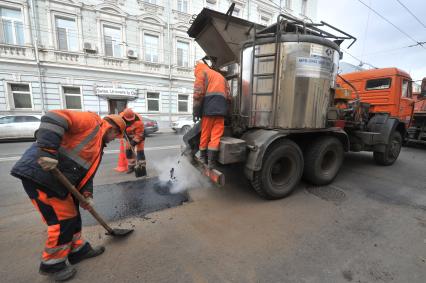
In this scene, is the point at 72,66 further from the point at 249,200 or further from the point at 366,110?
the point at 366,110

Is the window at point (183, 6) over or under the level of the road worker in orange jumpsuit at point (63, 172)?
over

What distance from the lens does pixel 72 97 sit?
1245 centimetres

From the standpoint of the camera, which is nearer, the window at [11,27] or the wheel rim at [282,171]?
the wheel rim at [282,171]

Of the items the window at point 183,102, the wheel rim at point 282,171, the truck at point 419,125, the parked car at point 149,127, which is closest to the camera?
the wheel rim at point 282,171

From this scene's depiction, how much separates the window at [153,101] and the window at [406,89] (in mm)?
13497

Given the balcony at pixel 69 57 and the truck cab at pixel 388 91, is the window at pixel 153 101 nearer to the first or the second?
the balcony at pixel 69 57

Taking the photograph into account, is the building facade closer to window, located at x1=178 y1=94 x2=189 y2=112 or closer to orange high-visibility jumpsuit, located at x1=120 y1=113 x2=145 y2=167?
window, located at x1=178 y1=94 x2=189 y2=112

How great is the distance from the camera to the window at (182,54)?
15.5 m

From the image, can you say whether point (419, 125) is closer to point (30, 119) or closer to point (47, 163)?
point (47, 163)

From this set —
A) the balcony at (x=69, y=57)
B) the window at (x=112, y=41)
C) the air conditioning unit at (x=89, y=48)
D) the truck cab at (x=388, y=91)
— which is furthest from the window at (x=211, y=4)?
the truck cab at (x=388, y=91)

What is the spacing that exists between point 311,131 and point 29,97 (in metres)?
14.9

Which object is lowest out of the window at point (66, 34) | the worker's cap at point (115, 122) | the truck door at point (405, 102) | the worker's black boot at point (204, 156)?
the worker's black boot at point (204, 156)

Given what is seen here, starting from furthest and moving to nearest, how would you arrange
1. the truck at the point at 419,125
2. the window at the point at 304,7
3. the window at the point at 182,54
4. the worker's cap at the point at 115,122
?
the window at the point at 304,7
the window at the point at 182,54
the truck at the point at 419,125
the worker's cap at the point at 115,122

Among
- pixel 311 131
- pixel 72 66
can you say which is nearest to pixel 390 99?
pixel 311 131
